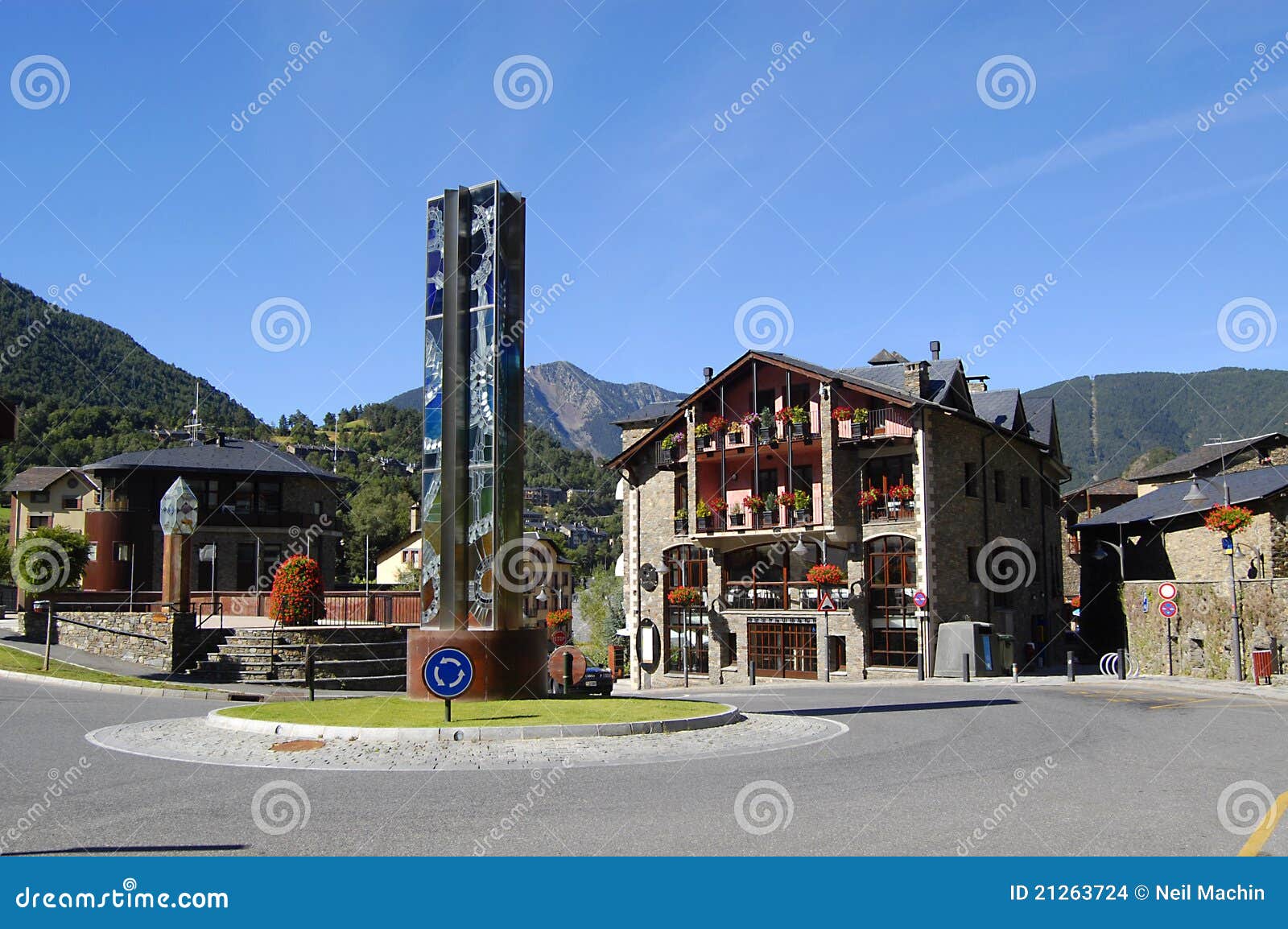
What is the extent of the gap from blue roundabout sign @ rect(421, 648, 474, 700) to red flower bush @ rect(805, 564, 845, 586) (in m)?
26.0

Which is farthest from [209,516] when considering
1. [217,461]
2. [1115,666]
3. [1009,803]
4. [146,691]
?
[1009,803]

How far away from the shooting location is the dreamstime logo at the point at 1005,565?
4141 cm

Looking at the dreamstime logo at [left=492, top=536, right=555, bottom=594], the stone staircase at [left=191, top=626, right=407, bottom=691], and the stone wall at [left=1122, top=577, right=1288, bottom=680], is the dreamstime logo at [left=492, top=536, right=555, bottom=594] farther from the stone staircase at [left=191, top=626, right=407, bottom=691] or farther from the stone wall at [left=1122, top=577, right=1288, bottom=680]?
the stone wall at [left=1122, top=577, right=1288, bottom=680]

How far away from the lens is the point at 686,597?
44.8 meters

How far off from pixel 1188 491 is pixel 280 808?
127 feet

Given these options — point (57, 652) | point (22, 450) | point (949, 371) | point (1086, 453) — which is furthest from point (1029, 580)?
point (1086, 453)

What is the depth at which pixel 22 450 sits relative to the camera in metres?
106

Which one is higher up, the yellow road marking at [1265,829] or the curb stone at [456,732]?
the yellow road marking at [1265,829]

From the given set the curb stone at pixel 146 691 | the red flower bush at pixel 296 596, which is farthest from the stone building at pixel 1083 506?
the curb stone at pixel 146 691

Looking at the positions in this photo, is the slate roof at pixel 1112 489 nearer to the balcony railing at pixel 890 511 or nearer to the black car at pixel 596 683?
the balcony railing at pixel 890 511

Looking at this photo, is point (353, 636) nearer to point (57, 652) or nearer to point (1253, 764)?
point (57, 652)

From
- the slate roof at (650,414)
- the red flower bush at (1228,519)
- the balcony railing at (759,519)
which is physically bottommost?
the red flower bush at (1228,519)

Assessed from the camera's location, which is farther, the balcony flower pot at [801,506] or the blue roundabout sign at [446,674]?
the balcony flower pot at [801,506]

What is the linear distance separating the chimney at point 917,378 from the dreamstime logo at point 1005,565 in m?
7.02
